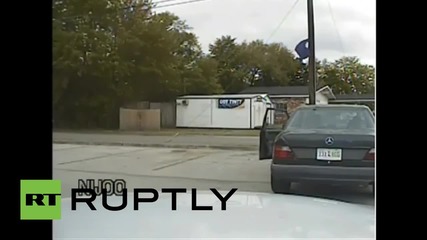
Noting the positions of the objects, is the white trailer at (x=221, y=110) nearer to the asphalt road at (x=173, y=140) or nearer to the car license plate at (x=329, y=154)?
the asphalt road at (x=173, y=140)

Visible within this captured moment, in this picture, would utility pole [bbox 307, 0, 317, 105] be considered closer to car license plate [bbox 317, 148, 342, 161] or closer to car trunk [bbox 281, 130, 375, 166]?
car trunk [bbox 281, 130, 375, 166]

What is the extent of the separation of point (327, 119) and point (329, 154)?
0.30 m

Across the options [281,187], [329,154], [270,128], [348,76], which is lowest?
[281,187]

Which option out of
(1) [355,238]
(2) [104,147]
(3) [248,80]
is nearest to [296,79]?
(3) [248,80]

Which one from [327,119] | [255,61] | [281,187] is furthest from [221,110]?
[327,119]

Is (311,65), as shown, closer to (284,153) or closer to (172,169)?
(172,169)

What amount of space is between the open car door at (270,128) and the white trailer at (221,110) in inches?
0.8

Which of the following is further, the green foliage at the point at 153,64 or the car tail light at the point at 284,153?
the car tail light at the point at 284,153

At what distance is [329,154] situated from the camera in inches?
90.3

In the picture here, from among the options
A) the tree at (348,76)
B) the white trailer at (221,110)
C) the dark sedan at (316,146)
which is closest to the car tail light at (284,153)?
the dark sedan at (316,146)

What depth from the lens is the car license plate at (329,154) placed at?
2.26 meters

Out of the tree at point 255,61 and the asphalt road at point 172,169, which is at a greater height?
the tree at point 255,61
